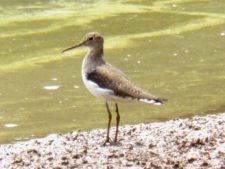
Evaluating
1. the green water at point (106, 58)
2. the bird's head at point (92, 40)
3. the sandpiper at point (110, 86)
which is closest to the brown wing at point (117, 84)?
the sandpiper at point (110, 86)

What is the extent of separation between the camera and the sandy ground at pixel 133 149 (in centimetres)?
495

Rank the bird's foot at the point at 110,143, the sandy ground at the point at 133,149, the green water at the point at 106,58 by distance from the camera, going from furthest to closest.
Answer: the green water at the point at 106,58 → the bird's foot at the point at 110,143 → the sandy ground at the point at 133,149

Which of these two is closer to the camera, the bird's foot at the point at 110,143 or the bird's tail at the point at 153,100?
the bird's tail at the point at 153,100

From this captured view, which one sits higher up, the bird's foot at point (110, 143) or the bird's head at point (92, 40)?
the bird's head at point (92, 40)

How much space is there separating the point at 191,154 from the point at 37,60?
14.2ft

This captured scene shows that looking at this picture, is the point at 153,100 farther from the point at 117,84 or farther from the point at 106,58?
the point at 106,58

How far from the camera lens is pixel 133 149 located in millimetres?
5285

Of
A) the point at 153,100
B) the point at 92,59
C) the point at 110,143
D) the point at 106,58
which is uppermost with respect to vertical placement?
the point at 92,59

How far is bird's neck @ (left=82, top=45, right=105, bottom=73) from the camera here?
5.49m

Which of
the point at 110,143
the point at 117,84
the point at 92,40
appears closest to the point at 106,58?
the point at 92,40

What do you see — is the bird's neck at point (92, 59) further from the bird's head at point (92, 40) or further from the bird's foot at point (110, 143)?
the bird's foot at point (110, 143)

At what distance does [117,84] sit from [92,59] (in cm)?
37

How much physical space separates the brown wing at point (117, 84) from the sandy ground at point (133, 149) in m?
0.35

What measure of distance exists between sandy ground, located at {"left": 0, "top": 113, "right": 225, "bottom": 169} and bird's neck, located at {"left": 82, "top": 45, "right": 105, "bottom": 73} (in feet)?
1.70
